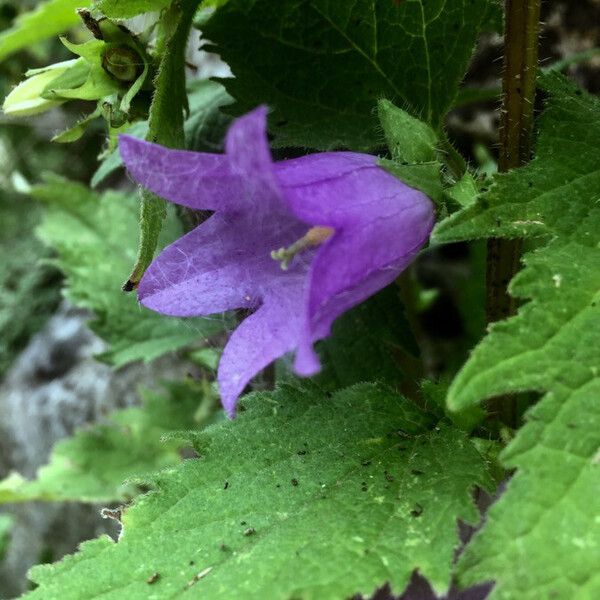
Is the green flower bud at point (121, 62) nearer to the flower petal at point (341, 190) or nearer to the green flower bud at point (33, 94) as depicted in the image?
the green flower bud at point (33, 94)

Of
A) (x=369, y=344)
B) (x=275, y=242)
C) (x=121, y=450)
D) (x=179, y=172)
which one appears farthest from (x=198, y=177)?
(x=121, y=450)

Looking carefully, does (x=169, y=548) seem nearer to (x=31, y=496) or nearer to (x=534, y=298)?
Answer: (x=534, y=298)

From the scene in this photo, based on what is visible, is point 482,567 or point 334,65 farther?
point 334,65

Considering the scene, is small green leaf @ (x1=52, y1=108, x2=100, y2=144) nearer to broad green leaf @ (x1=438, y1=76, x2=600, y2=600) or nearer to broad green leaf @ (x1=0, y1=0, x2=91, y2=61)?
broad green leaf @ (x1=0, y1=0, x2=91, y2=61)

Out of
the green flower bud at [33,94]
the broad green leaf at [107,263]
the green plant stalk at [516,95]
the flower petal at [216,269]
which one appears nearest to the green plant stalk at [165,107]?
the flower petal at [216,269]

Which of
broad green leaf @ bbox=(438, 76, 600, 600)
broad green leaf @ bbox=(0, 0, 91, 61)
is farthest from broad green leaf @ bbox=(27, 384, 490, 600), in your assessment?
broad green leaf @ bbox=(0, 0, 91, 61)

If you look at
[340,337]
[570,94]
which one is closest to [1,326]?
[340,337]
